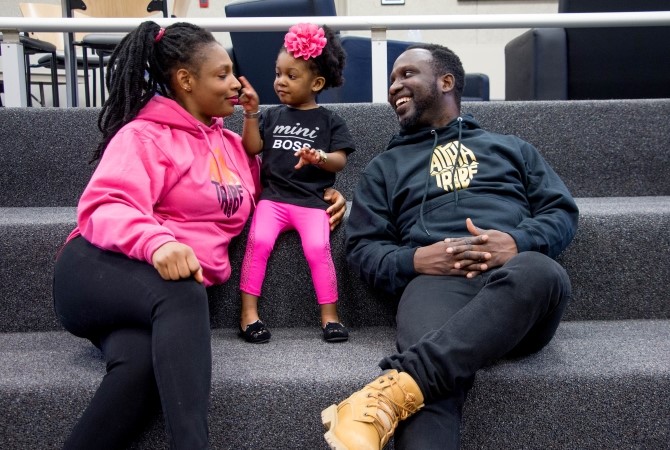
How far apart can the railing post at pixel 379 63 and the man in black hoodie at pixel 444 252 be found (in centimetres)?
34

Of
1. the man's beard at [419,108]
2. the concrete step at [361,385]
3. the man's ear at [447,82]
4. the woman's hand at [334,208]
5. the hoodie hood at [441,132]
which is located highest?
the man's ear at [447,82]

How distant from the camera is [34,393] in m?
1.16

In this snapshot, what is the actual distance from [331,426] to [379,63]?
4.31 ft

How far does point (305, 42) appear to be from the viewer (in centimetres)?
160

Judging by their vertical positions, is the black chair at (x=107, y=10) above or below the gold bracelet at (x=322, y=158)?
above

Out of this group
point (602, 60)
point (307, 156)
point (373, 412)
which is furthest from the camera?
point (602, 60)

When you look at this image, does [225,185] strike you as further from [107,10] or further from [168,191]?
[107,10]

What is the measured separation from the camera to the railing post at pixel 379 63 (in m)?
2.04

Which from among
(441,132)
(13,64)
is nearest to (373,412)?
(441,132)

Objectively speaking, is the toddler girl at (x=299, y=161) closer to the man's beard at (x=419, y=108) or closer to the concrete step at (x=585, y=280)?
the concrete step at (x=585, y=280)

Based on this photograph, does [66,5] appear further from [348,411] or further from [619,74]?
[348,411]

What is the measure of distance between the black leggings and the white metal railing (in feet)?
3.30

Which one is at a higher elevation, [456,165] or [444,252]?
[456,165]

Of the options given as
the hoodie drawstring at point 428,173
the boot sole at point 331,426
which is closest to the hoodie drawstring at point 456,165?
the hoodie drawstring at point 428,173
